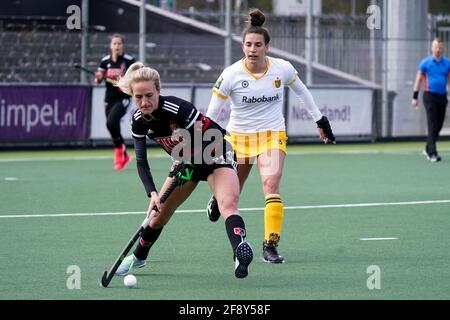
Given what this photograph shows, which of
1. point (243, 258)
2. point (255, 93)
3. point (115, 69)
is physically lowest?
point (243, 258)

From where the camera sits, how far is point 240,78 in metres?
10.2

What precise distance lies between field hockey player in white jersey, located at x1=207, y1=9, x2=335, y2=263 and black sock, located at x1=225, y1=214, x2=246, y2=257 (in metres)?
1.20

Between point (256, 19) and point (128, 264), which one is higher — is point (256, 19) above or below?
above

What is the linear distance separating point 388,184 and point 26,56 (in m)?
11.5

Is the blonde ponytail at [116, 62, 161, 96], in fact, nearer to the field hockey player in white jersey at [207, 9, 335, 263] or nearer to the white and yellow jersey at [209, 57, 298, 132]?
the field hockey player in white jersey at [207, 9, 335, 263]

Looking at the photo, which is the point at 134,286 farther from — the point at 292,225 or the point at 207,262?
the point at 292,225

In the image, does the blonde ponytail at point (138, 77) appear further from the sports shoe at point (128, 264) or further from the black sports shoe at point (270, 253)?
the black sports shoe at point (270, 253)

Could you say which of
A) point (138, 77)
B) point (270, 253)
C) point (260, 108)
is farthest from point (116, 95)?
point (138, 77)

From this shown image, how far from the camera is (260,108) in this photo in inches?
406

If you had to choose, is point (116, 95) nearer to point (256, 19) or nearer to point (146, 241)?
point (256, 19)

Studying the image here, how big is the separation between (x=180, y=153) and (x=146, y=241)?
0.83 m

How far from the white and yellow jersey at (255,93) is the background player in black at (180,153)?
1231 millimetres

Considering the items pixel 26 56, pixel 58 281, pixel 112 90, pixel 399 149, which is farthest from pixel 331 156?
pixel 58 281

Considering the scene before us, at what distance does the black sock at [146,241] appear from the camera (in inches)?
362
